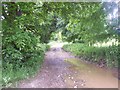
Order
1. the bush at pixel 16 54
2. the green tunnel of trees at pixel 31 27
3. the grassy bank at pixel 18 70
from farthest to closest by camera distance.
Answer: the green tunnel of trees at pixel 31 27
the bush at pixel 16 54
the grassy bank at pixel 18 70

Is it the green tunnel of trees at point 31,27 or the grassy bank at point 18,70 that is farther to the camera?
the green tunnel of trees at point 31,27

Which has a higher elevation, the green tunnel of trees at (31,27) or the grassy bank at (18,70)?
the green tunnel of trees at (31,27)

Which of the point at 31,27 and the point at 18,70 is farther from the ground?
the point at 31,27

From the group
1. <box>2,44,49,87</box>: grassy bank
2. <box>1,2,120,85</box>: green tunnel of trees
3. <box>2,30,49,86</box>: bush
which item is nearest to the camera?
<box>2,44,49,87</box>: grassy bank

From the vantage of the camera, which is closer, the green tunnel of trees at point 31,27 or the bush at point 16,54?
the bush at point 16,54

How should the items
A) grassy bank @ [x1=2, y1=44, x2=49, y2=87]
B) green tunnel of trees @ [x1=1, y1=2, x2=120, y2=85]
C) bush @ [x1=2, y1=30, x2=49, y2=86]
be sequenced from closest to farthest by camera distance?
grassy bank @ [x1=2, y1=44, x2=49, y2=87] → bush @ [x1=2, y1=30, x2=49, y2=86] → green tunnel of trees @ [x1=1, y1=2, x2=120, y2=85]

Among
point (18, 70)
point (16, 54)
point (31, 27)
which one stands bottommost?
point (18, 70)

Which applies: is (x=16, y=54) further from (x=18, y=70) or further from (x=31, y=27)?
(x=31, y=27)

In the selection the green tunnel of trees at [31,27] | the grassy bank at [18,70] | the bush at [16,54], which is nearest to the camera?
the grassy bank at [18,70]

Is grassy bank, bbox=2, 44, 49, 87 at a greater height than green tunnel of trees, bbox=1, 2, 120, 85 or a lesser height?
lesser

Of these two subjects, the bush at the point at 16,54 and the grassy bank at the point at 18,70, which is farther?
the bush at the point at 16,54

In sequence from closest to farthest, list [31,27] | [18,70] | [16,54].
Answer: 1. [18,70]
2. [16,54]
3. [31,27]

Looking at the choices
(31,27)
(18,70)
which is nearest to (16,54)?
(18,70)

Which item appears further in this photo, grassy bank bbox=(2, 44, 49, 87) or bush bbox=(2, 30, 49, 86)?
bush bbox=(2, 30, 49, 86)
